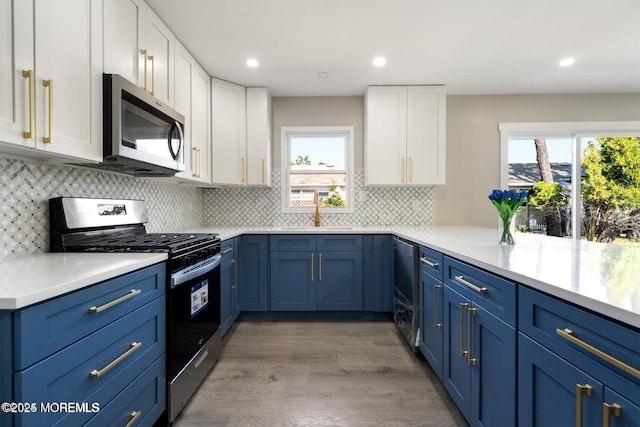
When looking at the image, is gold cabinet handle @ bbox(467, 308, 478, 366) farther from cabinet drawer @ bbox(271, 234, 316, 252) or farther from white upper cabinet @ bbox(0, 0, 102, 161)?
white upper cabinet @ bbox(0, 0, 102, 161)

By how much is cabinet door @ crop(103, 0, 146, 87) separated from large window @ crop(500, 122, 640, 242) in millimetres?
3559

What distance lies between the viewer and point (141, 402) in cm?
137

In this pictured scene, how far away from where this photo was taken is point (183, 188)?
3203mm

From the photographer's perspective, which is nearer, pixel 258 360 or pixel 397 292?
pixel 258 360

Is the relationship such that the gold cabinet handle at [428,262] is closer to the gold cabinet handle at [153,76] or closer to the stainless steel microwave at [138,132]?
the stainless steel microwave at [138,132]

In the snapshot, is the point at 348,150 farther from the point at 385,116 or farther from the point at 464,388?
the point at 464,388

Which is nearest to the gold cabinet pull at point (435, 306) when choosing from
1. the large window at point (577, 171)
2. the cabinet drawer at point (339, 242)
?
the cabinet drawer at point (339, 242)

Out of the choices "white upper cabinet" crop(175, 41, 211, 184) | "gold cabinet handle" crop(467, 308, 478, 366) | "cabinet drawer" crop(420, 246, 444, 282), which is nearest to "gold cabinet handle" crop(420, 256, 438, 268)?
"cabinet drawer" crop(420, 246, 444, 282)

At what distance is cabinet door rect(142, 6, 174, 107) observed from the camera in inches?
78.7

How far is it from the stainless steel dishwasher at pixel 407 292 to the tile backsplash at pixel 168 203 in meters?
0.83

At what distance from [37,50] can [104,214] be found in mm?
993

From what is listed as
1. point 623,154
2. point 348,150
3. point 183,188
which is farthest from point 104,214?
point 623,154

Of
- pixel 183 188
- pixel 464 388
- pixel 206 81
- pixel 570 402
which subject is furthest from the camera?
pixel 183 188

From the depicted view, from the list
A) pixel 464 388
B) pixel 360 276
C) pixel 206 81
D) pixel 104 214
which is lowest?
pixel 464 388
